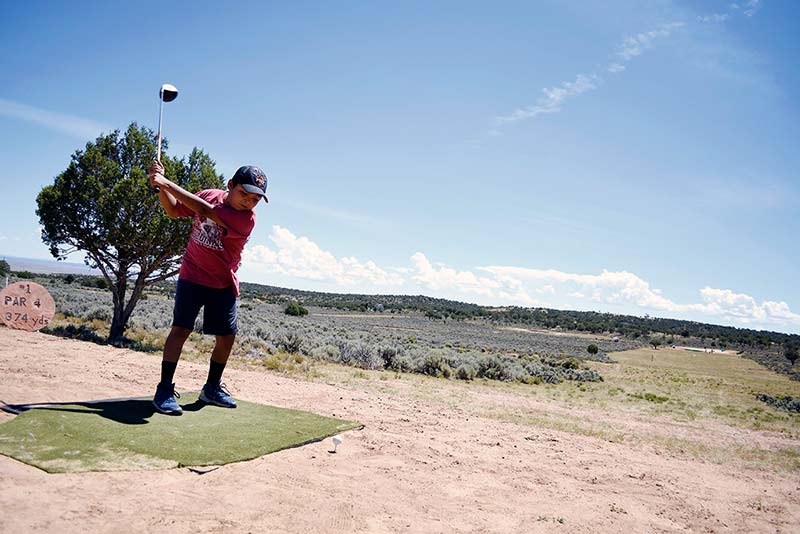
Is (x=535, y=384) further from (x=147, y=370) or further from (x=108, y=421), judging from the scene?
(x=108, y=421)

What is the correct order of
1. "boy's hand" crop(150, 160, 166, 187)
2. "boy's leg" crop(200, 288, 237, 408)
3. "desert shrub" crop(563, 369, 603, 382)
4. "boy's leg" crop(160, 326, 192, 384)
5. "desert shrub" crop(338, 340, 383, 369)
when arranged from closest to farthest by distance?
"boy's hand" crop(150, 160, 166, 187) → "boy's leg" crop(160, 326, 192, 384) → "boy's leg" crop(200, 288, 237, 408) → "desert shrub" crop(338, 340, 383, 369) → "desert shrub" crop(563, 369, 603, 382)

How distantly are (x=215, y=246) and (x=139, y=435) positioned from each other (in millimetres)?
1792

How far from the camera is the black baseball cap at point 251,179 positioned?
193 inches

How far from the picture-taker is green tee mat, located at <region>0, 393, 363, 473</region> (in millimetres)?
3605

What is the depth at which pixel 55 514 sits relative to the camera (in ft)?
9.10

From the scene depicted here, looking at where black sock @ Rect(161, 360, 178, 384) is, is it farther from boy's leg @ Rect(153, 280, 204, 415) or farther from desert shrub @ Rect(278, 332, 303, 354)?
desert shrub @ Rect(278, 332, 303, 354)

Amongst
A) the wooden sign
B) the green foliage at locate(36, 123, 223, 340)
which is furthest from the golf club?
the green foliage at locate(36, 123, 223, 340)

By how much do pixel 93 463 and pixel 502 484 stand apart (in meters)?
3.27

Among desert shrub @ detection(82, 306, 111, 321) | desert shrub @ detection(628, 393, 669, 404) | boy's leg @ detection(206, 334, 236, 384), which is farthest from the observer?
desert shrub @ detection(628, 393, 669, 404)

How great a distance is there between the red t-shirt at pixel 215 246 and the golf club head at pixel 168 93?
4.09 ft

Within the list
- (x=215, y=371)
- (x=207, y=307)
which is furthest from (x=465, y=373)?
(x=207, y=307)

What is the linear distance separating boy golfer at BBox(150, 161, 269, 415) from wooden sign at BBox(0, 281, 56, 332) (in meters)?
5.70

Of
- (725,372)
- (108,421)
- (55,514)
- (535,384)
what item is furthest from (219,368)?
(725,372)

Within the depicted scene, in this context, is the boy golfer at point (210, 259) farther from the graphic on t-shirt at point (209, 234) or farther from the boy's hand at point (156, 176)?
the boy's hand at point (156, 176)
